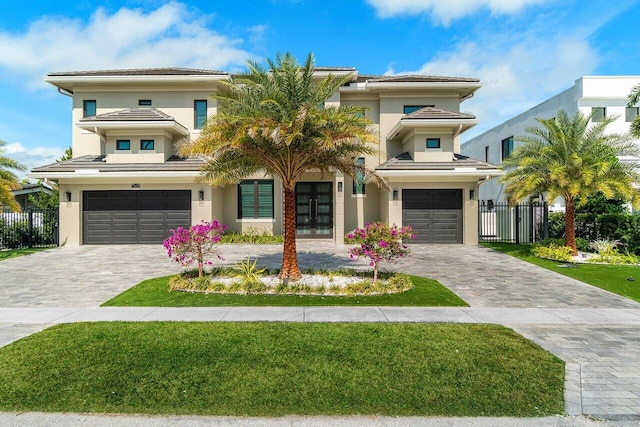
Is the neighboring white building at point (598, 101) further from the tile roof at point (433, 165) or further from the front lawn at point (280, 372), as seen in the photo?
the front lawn at point (280, 372)

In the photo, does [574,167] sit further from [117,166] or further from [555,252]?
[117,166]

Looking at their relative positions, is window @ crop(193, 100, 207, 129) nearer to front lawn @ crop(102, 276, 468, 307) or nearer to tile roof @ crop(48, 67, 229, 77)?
tile roof @ crop(48, 67, 229, 77)

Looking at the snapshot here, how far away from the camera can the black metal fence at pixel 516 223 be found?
19.7 metres

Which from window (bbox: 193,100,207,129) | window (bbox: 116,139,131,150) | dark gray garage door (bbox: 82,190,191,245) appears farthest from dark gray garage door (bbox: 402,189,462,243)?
window (bbox: 116,139,131,150)

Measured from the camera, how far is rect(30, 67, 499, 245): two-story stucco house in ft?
61.6

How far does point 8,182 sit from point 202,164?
28.3 feet

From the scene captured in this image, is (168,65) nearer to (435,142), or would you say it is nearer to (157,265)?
(157,265)

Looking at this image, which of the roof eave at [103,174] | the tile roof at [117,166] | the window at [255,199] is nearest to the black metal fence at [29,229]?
the roof eave at [103,174]

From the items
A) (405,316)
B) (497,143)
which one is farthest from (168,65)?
(497,143)

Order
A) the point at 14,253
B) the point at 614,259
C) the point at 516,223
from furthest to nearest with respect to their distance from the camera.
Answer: the point at 516,223
the point at 14,253
the point at 614,259

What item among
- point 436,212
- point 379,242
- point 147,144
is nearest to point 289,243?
point 379,242

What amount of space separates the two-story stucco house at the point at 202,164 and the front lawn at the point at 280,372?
13326 millimetres

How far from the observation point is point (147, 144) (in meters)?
19.4

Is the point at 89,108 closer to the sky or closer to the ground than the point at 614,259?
closer to the sky
